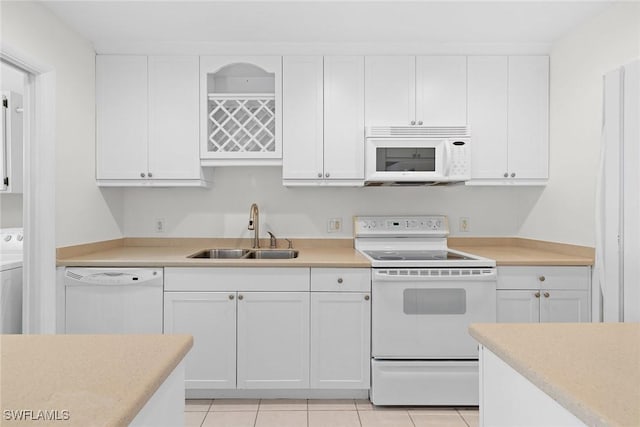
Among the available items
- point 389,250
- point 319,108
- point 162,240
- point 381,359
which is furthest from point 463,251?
point 162,240

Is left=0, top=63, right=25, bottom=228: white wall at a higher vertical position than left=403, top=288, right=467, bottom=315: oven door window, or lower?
higher

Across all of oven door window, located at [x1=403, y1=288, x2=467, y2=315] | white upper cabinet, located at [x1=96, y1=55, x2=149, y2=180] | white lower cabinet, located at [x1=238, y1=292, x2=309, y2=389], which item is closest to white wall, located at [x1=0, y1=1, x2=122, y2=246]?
white upper cabinet, located at [x1=96, y1=55, x2=149, y2=180]

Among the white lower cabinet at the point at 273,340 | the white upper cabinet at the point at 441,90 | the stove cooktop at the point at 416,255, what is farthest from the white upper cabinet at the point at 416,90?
the white lower cabinet at the point at 273,340

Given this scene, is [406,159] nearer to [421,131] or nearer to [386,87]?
[421,131]

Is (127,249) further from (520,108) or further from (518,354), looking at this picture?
(520,108)

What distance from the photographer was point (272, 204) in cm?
314

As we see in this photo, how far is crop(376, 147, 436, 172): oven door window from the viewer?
2725 mm

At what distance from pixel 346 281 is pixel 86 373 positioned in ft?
5.77

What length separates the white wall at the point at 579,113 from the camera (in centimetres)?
220

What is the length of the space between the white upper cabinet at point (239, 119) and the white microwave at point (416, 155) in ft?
2.20

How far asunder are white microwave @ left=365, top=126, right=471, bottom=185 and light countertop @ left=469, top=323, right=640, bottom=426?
1.72m

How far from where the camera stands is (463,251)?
289 centimetres

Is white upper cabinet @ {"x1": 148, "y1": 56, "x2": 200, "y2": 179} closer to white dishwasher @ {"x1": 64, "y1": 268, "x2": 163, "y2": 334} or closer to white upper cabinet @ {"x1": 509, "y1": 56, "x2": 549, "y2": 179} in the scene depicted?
white dishwasher @ {"x1": 64, "y1": 268, "x2": 163, "y2": 334}

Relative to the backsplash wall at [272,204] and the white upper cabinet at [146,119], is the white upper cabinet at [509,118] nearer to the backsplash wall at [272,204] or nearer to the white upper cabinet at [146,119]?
the backsplash wall at [272,204]
